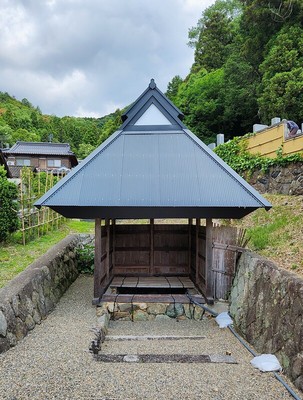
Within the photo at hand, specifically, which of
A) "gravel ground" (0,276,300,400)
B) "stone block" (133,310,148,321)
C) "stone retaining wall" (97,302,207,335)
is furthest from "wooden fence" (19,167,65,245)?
"gravel ground" (0,276,300,400)

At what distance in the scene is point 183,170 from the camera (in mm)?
6047

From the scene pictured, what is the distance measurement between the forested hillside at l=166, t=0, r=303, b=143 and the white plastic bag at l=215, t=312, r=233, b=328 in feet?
40.2

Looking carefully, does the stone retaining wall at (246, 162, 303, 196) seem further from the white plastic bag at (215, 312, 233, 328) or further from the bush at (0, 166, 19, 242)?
the bush at (0, 166, 19, 242)

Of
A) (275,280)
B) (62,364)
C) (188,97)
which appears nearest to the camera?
(62,364)

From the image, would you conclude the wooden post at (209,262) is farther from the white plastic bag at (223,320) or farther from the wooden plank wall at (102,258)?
the wooden plank wall at (102,258)

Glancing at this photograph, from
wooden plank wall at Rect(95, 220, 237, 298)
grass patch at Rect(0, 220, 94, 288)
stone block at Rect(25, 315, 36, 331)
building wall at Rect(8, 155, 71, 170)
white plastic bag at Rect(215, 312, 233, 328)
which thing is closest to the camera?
stone block at Rect(25, 315, 36, 331)

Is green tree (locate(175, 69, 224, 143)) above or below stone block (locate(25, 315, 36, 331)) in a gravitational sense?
above

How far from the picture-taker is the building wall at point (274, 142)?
9.27m

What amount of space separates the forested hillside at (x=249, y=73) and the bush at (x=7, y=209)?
41.2ft

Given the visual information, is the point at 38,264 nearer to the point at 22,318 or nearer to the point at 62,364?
the point at 22,318

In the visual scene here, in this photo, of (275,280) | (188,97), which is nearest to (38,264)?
(275,280)

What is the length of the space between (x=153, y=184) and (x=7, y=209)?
4.97 metres

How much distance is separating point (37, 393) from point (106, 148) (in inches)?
175

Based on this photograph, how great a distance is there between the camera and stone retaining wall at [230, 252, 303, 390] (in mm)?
3725
